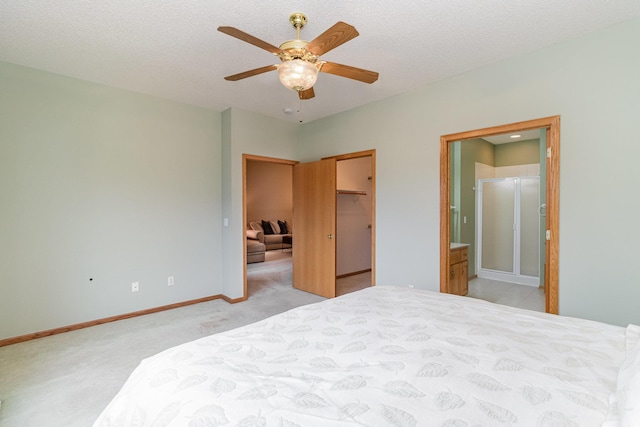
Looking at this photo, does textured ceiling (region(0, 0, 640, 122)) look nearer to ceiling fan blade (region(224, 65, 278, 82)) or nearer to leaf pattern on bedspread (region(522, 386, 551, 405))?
ceiling fan blade (region(224, 65, 278, 82))

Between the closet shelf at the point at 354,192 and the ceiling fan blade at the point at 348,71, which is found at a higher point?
the ceiling fan blade at the point at 348,71

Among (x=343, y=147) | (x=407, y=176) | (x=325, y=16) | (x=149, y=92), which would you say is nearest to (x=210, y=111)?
(x=149, y=92)

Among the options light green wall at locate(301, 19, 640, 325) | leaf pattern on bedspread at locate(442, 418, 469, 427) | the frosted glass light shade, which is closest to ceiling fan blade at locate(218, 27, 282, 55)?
the frosted glass light shade

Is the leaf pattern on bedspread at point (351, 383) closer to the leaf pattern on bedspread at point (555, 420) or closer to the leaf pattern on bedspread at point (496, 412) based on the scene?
the leaf pattern on bedspread at point (496, 412)

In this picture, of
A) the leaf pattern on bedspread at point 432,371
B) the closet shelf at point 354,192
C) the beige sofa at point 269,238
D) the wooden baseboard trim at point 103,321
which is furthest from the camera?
the beige sofa at point 269,238

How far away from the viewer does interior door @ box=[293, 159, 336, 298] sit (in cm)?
413

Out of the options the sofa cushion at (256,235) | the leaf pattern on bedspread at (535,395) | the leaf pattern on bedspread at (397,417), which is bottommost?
the sofa cushion at (256,235)

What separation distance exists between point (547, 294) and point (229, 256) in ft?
11.6

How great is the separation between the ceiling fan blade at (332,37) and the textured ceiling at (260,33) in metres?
0.37

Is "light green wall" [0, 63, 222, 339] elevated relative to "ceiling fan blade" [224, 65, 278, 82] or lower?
lower

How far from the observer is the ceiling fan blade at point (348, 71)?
6.51 ft

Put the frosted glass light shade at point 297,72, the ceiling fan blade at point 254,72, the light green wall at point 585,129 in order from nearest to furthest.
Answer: the frosted glass light shade at point 297,72
the ceiling fan blade at point 254,72
the light green wall at point 585,129

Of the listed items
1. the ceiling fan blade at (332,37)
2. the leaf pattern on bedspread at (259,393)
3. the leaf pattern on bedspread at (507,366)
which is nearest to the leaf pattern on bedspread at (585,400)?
the leaf pattern on bedspread at (507,366)

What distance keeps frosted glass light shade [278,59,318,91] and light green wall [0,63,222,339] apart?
8.19ft
